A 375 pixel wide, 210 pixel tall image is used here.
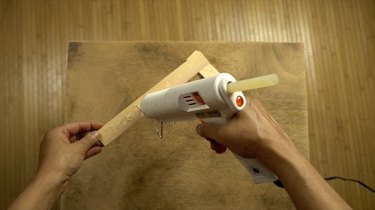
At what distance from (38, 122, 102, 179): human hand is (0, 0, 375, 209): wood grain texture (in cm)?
41

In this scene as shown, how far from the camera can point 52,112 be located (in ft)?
3.45

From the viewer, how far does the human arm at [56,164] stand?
549 mm

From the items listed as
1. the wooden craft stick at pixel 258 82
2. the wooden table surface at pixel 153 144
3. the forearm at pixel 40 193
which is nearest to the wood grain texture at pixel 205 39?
the wooden table surface at pixel 153 144

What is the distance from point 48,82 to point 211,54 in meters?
0.58

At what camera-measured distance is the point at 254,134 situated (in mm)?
523

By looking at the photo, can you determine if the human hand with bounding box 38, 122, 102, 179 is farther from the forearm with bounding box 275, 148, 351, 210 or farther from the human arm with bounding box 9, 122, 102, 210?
the forearm with bounding box 275, 148, 351, 210

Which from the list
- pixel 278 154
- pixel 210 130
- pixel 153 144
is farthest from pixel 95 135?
pixel 278 154

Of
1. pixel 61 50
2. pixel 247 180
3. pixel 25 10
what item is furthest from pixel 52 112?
pixel 247 180

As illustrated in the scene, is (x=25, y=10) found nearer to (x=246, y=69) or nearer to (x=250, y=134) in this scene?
(x=246, y=69)

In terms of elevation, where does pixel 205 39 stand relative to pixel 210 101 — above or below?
above

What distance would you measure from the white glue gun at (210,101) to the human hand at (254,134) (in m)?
0.02

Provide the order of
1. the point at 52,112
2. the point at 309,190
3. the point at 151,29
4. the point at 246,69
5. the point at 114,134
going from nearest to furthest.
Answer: the point at 309,190 → the point at 114,134 → the point at 246,69 → the point at 52,112 → the point at 151,29

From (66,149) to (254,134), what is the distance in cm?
36

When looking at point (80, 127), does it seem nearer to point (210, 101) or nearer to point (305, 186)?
point (210, 101)
